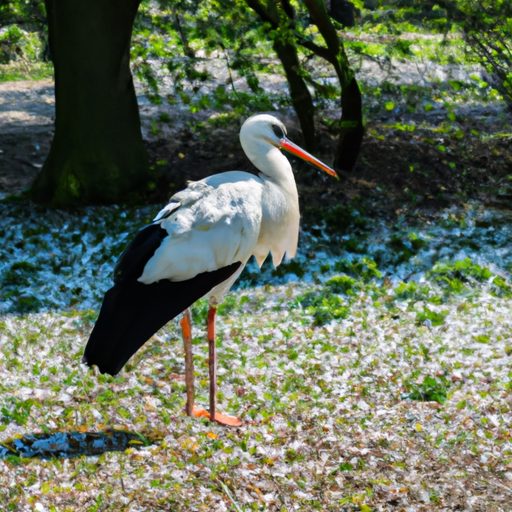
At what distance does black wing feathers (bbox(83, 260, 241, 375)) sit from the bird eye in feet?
3.70

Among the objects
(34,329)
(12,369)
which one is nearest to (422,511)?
(12,369)

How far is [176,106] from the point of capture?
10.8m

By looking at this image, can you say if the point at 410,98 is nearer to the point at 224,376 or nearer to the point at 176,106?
the point at 176,106

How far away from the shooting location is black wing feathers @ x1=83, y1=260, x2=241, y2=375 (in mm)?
3766

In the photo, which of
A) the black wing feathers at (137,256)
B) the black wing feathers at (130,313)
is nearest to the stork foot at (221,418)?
the black wing feathers at (130,313)

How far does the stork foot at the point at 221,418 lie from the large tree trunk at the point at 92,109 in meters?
3.70

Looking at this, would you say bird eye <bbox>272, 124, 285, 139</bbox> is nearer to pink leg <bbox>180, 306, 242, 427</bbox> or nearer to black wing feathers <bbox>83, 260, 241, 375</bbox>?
black wing feathers <bbox>83, 260, 241, 375</bbox>

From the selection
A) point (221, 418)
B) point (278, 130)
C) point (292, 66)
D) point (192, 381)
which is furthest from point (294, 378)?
point (292, 66)

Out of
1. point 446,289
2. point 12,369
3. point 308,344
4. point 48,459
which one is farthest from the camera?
point 446,289

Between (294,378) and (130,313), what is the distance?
61.6 inches

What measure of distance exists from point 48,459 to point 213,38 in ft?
17.0

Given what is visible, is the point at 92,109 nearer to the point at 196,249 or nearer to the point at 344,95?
the point at 344,95

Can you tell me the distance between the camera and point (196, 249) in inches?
157

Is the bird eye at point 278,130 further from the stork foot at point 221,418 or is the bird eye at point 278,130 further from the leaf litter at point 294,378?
the stork foot at point 221,418
